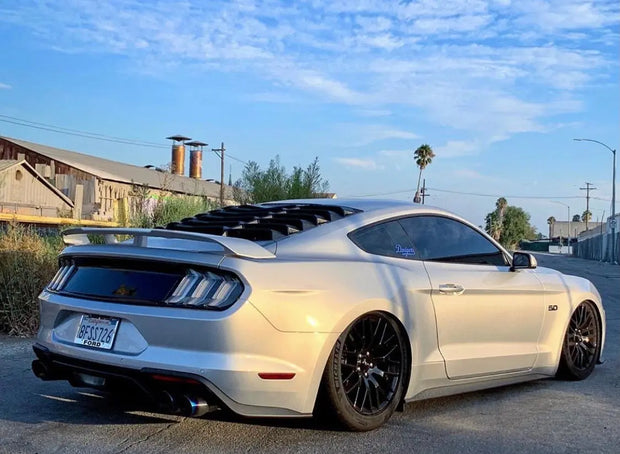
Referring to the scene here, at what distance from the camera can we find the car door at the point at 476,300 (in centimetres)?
481

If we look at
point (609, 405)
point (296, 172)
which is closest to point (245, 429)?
point (609, 405)

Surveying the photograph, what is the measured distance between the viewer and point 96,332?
13.3 feet

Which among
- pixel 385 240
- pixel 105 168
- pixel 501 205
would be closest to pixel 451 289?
pixel 385 240

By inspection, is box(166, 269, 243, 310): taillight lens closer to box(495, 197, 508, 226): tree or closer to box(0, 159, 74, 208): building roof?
box(0, 159, 74, 208): building roof

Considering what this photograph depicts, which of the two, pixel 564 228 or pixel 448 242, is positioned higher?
pixel 564 228

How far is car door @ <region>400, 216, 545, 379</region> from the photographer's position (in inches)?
189

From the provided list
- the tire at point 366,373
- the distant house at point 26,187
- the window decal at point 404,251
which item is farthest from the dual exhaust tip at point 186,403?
the distant house at point 26,187

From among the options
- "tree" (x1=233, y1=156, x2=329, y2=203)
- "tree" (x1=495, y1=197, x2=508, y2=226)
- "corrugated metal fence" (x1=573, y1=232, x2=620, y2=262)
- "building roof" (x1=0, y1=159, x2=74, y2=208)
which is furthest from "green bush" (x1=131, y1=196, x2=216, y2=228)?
"tree" (x1=495, y1=197, x2=508, y2=226)

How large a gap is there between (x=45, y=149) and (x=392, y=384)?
47.5 m

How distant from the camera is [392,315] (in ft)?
14.4

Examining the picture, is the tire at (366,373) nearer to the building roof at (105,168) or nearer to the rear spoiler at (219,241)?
the rear spoiler at (219,241)

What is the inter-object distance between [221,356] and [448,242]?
7.33 feet

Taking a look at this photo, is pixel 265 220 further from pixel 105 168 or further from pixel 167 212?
pixel 105 168

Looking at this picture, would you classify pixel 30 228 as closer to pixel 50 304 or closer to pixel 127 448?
pixel 50 304
